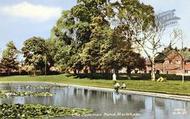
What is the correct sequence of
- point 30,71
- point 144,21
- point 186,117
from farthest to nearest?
point 30,71 → point 144,21 → point 186,117

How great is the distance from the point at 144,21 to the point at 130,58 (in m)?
8.42

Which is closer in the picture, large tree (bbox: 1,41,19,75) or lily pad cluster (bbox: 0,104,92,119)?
lily pad cluster (bbox: 0,104,92,119)

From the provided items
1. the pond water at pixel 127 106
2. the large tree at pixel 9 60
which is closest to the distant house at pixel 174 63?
the large tree at pixel 9 60

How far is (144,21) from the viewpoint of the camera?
3482 inches

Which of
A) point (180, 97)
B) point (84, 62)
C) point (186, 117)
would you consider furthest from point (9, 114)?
point (84, 62)

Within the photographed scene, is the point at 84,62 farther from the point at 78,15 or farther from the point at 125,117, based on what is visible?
the point at 125,117

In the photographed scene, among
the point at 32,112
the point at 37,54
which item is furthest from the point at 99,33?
the point at 32,112

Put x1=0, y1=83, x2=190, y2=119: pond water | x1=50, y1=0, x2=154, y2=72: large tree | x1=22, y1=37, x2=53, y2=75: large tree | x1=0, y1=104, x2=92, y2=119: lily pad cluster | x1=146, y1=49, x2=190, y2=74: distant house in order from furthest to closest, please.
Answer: x1=22, y1=37, x2=53, y2=75: large tree
x1=146, y1=49, x2=190, y2=74: distant house
x1=50, y1=0, x2=154, y2=72: large tree
x1=0, y1=83, x2=190, y2=119: pond water
x1=0, y1=104, x2=92, y2=119: lily pad cluster

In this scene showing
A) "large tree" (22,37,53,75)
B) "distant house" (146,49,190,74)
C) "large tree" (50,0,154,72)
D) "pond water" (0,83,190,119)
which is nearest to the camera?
"pond water" (0,83,190,119)

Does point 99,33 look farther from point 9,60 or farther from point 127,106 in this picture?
point 127,106

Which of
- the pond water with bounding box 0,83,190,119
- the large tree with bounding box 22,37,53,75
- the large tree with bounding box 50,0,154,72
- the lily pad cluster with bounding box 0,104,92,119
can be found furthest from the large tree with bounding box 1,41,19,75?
the lily pad cluster with bounding box 0,104,92,119

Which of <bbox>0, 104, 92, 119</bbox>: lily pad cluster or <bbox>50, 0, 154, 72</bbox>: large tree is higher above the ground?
<bbox>50, 0, 154, 72</bbox>: large tree

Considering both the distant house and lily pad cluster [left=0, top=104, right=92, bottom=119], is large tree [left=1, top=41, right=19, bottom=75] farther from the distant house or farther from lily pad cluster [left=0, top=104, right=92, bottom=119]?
lily pad cluster [left=0, top=104, right=92, bottom=119]

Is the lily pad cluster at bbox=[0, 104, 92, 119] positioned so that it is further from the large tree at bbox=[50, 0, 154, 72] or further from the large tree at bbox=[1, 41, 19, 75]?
the large tree at bbox=[1, 41, 19, 75]
